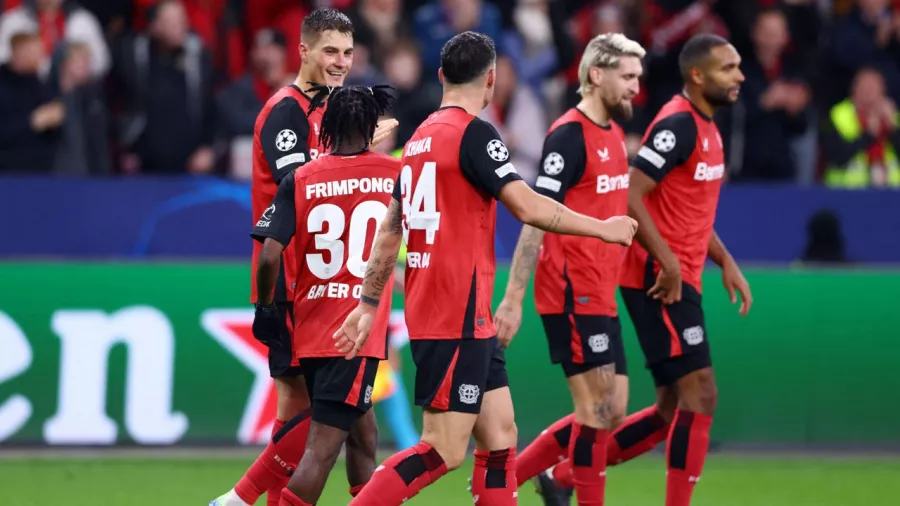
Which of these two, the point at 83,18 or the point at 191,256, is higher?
the point at 83,18

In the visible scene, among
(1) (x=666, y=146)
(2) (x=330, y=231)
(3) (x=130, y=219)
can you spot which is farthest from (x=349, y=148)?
(3) (x=130, y=219)

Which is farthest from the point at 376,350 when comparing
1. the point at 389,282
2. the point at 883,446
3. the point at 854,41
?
the point at 854,41

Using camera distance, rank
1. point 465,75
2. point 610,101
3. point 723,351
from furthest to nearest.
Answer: point 723,351 < point 610,101 < point 465,75

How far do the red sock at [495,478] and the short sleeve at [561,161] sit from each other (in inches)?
63.2

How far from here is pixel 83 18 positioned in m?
13.6

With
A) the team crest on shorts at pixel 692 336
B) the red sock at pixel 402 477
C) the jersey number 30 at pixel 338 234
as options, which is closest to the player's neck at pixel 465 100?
the jersey number 30 at pixel 338 234

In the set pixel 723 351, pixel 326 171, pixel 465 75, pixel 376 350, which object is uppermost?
pixel 465 75

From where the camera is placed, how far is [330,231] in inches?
270

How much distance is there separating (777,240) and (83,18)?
660 centimetres

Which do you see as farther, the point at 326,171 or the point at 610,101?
the point at 610,101

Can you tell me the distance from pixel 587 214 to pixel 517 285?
93 cm

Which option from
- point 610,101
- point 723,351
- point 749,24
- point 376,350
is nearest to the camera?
point 376,350

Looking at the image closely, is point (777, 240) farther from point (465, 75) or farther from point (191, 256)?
point (465, 75)

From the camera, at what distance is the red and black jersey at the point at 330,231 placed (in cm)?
680
